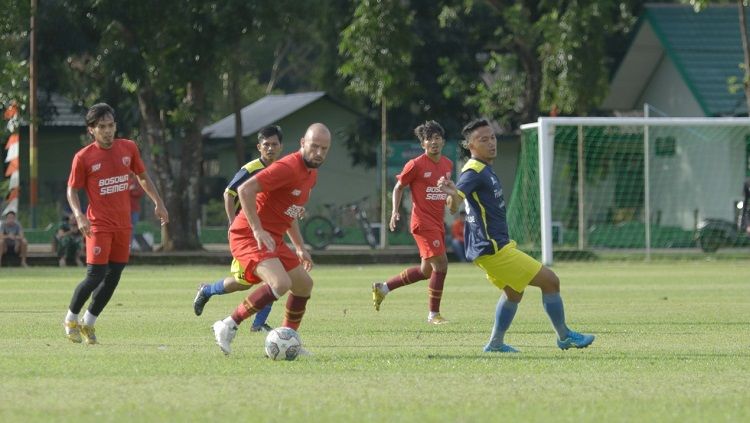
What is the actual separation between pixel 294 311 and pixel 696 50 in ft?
113

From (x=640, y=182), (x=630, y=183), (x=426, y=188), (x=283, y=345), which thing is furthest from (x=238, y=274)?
(x=640, y=182)

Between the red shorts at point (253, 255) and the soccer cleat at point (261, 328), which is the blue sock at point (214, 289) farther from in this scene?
the red shorts at point (253, 255)

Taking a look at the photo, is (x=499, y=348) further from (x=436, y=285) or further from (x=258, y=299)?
(x=436, y=285)

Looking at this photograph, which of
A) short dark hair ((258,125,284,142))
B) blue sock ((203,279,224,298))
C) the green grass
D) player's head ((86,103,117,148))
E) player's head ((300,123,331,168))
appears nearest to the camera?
the green grass

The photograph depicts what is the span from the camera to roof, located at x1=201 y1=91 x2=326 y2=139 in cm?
5446

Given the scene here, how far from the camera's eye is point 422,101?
149 feet

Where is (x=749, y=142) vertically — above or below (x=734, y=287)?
above

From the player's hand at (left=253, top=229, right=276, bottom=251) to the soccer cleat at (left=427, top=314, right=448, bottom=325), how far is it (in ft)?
16.0

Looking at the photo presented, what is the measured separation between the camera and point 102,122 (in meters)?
12.6

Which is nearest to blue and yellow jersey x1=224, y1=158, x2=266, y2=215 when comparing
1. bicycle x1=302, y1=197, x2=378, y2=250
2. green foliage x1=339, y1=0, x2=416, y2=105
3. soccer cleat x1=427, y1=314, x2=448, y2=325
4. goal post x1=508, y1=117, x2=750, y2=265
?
soccer cleat x1=427, y1=314, x2=448, y2=325

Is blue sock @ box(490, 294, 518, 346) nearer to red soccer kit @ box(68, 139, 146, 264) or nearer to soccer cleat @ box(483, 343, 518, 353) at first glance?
soccer cleat @ box(483, 343, 518, 353)

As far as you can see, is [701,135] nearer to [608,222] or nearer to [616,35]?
[608,222]

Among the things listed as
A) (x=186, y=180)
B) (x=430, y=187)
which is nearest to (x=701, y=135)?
(x=186, y=180)

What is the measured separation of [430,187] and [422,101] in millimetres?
28920
